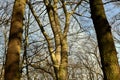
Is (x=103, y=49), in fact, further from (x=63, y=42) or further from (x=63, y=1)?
(x=63, y=1)

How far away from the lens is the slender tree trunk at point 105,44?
561cm

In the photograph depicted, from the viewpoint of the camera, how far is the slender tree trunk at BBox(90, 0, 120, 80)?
5.61 metres

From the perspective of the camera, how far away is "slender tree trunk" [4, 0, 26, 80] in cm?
652

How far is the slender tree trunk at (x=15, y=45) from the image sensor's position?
6516 mm

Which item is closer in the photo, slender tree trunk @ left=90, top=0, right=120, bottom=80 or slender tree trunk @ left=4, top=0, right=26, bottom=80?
slender tree trunk @ left=90, top=0, right=120, bottom=80

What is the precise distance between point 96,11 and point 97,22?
28cm

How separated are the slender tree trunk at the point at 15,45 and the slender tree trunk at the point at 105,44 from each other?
195cm

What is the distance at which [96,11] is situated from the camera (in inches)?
249

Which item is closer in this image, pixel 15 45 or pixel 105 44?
pixel 105 44

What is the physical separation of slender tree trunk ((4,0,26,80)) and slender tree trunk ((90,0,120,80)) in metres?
1.95

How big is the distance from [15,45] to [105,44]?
2.22 metres

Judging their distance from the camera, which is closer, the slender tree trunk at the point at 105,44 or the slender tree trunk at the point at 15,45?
the slender tree trunk at the point at 105,44

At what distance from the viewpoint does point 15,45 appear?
6914mm

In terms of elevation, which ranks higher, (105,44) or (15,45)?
(15,45)
